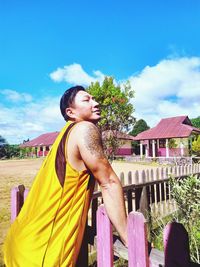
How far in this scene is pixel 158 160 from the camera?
100ft

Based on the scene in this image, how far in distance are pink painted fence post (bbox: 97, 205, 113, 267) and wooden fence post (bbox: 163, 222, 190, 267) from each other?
433 millimetres

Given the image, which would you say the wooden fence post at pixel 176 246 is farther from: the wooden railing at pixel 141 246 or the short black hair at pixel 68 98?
the short black hair at pixel 68 98

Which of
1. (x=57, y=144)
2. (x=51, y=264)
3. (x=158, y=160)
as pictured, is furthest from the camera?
(x=158, y=160)

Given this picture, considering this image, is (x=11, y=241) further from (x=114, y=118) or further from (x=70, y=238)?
(x=114, y=118)

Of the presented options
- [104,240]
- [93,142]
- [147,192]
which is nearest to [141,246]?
[104,240]

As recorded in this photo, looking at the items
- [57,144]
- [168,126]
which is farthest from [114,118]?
[168,126]

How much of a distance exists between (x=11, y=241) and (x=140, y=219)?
83 cm

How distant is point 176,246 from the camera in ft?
3.82

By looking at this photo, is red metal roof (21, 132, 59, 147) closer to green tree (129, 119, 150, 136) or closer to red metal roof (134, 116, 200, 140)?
green tree (129, 119, 150, 136)

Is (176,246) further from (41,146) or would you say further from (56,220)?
(41,146)

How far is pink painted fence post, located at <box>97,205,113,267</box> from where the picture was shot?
1.55 meters

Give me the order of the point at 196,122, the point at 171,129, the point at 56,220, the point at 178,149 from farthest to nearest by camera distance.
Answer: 1. the point at 196,122
2. the point at 171,129
3. the point at 178,149
4. the point at 56,220

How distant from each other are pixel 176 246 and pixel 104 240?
0.59 m

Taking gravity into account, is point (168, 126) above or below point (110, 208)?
above
